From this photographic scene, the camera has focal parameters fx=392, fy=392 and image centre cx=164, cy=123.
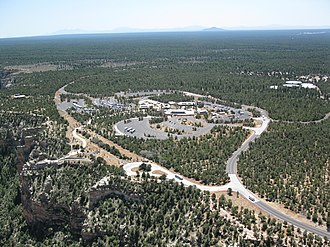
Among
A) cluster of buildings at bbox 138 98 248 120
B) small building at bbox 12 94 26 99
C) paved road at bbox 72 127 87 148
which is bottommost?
cluster of buildings at bbox 138 98 248 120

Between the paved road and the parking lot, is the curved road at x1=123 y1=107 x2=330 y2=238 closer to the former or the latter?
the paved road

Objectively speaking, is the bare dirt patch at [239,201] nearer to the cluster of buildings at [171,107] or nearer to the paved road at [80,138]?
the paved road at [80,138]

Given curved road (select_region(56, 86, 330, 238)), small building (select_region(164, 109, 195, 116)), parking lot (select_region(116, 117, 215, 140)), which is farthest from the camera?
small building (select_region(164, 109, 195, 116))

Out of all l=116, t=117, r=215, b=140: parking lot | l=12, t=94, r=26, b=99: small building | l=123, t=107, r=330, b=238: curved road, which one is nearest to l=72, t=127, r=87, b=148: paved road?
l=116, t=117, r=215, b=140: parking lot

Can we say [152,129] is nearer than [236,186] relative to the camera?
No

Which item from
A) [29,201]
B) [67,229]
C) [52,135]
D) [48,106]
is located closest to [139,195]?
[67,229]

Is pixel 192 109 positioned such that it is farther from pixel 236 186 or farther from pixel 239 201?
pixel 239 201

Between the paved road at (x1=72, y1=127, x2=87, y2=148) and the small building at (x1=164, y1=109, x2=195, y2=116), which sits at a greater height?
the paved road at (x1=72, y1=127, x2=87, y2=148)

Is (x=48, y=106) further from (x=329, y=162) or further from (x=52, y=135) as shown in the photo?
(x=329, y=162)

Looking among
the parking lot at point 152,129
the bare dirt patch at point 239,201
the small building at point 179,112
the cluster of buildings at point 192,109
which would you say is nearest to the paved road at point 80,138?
the parking lot at point 152,129

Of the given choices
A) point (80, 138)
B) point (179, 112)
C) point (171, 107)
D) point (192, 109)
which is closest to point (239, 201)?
point (80, 138)

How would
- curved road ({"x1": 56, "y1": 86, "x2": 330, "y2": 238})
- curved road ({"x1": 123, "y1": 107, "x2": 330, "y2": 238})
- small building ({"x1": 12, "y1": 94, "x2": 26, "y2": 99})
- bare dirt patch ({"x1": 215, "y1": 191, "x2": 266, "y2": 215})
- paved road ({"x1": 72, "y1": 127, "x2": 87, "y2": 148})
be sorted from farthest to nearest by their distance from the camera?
small building ({"x1": 12, "y1": 94, "x2": 26, "y2": 99})
paved road ({"x1": 72, "y1": 127, "x2": 87, "y2": 148})
bare dirt patch ({"x1": 215, "y1": 191, "x2": 266, "y2": 215})
curved road ({"x1": 56, "y1": 86, "x2": 330, "y2": 238})
curved road ({"x1": 123, "y1": 107, "x2": 330, "y2": 238})
